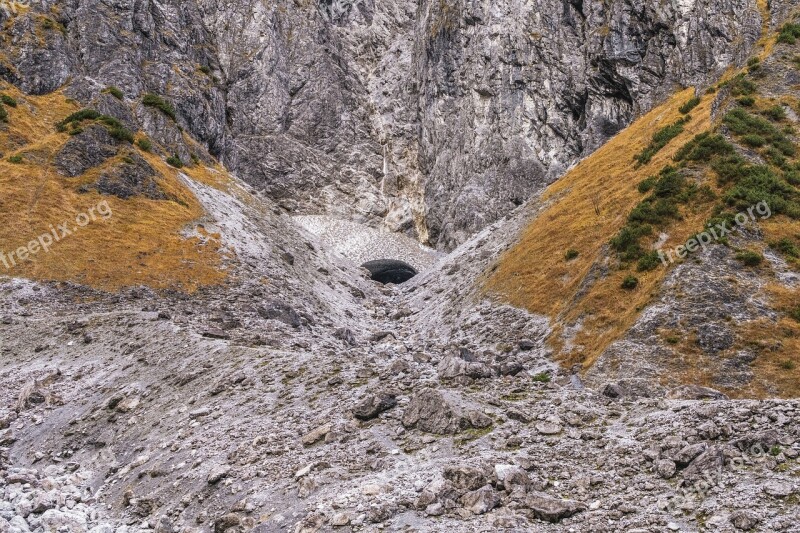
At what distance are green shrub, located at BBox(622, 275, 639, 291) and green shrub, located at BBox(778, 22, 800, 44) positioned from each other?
88.8 feet

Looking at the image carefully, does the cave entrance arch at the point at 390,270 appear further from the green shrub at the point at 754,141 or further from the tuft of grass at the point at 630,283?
the tuft of grass at the point at 630,283

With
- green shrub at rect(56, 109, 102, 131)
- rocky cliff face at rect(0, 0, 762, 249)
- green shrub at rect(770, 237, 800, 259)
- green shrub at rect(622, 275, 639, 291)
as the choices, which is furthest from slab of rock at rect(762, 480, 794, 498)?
green shrub at rect(56, 109, 102, 131)

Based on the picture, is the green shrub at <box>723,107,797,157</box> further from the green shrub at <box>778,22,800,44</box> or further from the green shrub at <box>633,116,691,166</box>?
the green shrub at <box>778,22,800,44</box>

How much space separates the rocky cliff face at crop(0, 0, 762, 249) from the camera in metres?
84.0

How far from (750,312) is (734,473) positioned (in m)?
14.8

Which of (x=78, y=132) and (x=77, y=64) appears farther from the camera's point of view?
(x=77, y=64)

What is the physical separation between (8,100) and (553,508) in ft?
251

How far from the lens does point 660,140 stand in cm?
Result: 5038

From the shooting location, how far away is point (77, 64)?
90875 millimetres

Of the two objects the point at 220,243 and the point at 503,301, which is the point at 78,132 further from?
the point at 503,301

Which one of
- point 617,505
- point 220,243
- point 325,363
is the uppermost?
point 220,243

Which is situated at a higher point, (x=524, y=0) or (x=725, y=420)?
(x=524, y=0)

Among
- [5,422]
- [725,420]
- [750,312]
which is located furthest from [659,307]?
[5,422]

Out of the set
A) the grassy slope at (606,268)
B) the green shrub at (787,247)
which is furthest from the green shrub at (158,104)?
the green shrub at (787,247)
